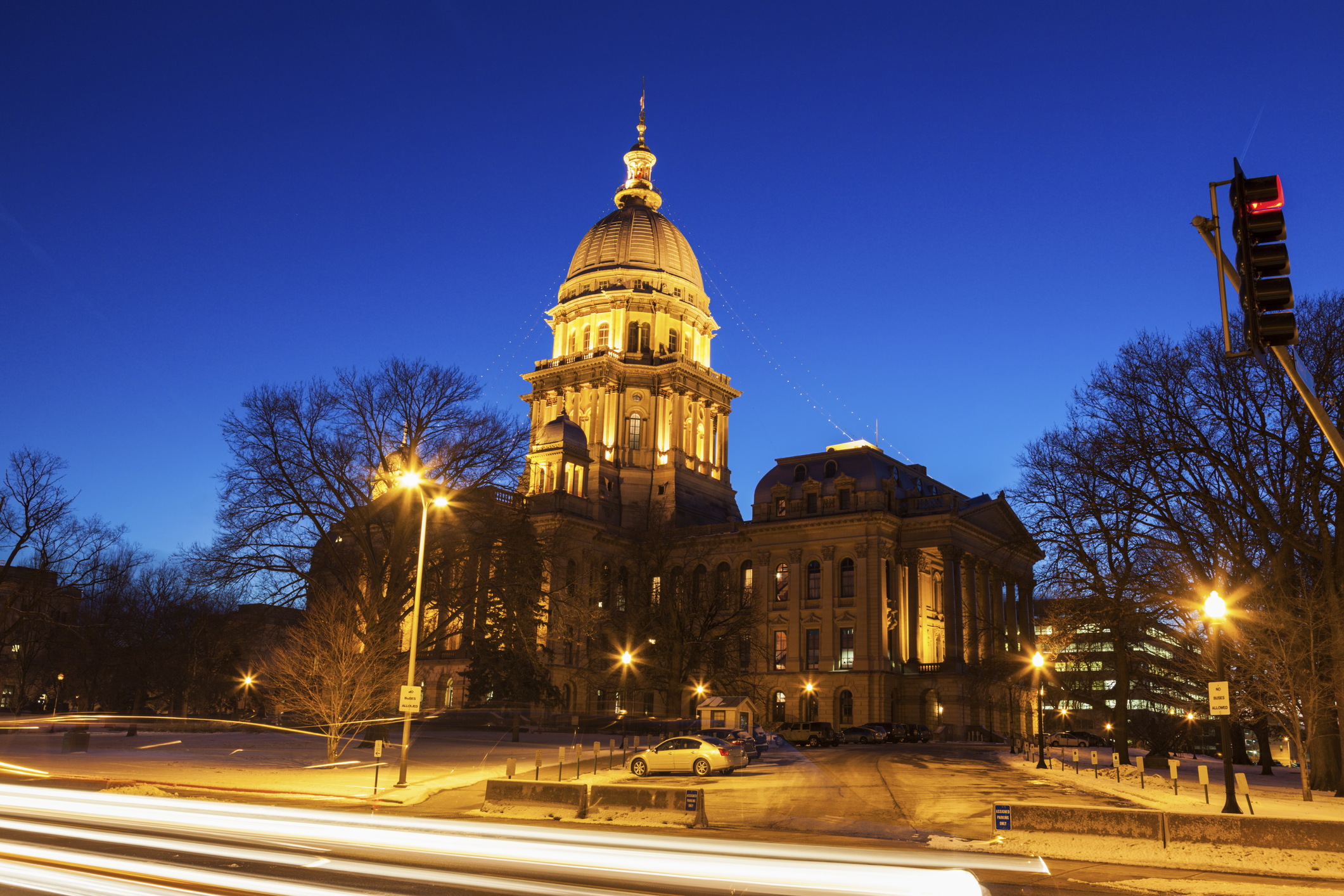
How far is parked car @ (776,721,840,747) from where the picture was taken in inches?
2530

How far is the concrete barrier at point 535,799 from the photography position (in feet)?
74.4

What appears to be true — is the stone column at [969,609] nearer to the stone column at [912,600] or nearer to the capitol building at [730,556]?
the capitol building at [730,556]

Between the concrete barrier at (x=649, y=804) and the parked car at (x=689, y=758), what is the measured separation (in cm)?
1370

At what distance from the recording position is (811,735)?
6438cm

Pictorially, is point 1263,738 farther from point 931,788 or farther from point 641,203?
point 641,203

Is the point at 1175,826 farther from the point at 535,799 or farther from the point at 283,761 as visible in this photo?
the point at 283,761

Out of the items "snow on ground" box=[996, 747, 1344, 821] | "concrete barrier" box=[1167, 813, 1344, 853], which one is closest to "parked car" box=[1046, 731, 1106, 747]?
"snow on ground" box=[996, 747, 1344, 821]

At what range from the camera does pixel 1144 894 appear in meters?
14.4

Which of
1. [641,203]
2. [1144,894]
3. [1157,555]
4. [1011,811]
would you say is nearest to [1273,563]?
[1157,555]

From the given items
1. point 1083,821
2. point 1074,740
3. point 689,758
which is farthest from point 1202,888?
point 1074,740

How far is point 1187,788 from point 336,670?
27457mm

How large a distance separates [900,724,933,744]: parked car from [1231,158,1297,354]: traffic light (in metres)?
65.0

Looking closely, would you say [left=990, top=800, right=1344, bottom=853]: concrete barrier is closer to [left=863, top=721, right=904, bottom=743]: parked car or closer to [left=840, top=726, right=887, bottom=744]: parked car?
[left=840, top=726, right=887, bottom=744]: parked car

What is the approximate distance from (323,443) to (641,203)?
267ft
